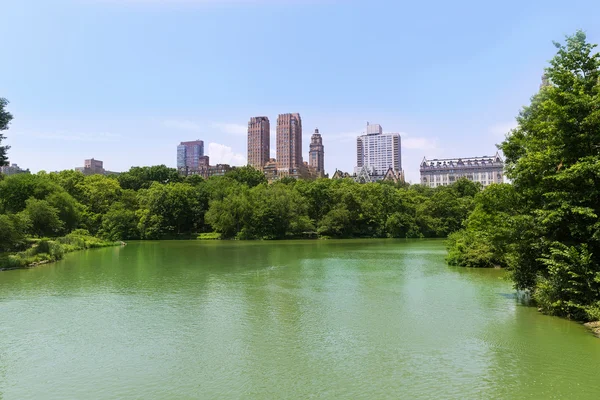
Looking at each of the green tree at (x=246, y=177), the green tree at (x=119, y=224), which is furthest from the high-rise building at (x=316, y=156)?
the green tree at (x=119, y=224)

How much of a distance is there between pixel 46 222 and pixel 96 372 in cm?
3928

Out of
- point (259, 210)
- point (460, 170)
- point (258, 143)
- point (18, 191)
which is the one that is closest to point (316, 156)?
point (258, 143)

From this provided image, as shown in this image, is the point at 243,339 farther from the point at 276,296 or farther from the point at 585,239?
the point at 585,239

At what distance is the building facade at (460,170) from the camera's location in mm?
158625

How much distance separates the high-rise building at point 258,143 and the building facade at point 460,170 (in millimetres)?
61061

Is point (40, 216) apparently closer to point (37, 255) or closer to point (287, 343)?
point (37, 255)

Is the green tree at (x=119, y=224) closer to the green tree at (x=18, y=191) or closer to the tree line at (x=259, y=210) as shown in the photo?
the tree line at (x=259, y=210)

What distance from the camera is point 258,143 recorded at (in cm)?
17588

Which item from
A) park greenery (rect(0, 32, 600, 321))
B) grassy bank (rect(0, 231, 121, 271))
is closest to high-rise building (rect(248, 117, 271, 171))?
park greenery (rect(0, 32, 600, 321))

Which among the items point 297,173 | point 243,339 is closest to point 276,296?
point 243,339

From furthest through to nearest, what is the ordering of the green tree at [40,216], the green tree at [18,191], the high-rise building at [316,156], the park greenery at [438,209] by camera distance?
1. the high-rise building at [316,156]
2. the green tree at [18,191]
3. the green tree at [40,216]
4. the park greenery at [438,209]

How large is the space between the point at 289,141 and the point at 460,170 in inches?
2534

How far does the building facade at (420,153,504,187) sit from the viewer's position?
15862cm

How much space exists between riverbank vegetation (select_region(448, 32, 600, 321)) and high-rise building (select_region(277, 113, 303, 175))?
490ft
